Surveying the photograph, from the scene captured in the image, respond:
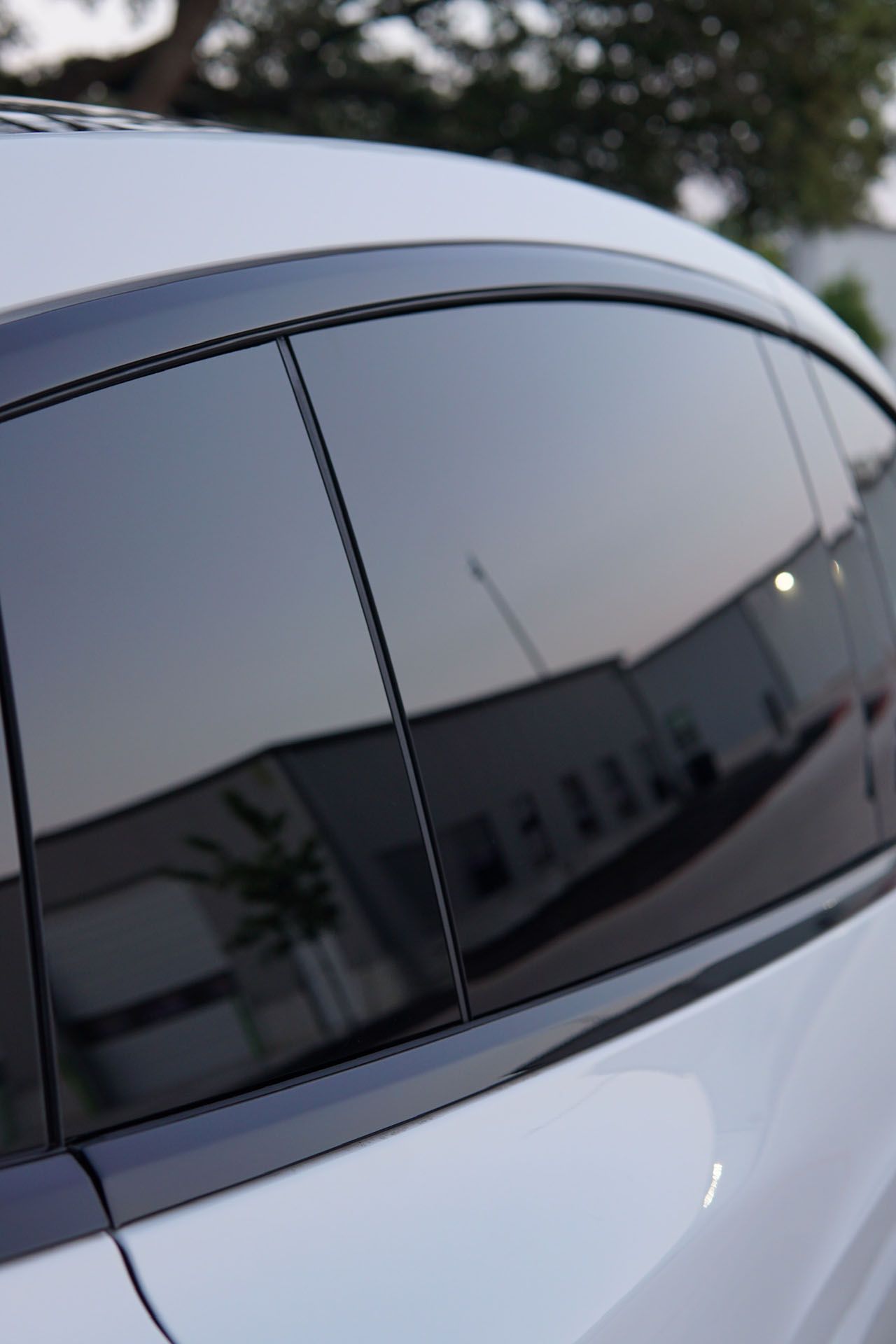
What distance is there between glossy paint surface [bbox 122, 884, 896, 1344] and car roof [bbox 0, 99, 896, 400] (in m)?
0.65

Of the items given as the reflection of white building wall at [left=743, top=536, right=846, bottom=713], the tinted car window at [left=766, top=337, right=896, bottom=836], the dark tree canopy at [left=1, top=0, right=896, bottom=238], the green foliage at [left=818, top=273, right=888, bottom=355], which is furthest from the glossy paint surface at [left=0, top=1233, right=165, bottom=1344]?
the green foliage at [left=818, top=273, right=888, bottom=355]

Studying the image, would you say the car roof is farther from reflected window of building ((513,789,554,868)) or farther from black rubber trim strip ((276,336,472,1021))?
reflected window of building ((513,789,554,868))

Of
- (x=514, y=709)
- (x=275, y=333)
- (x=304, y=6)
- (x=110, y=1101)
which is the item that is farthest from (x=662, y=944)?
(x=304, y=6)

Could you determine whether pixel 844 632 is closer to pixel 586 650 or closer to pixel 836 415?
pixel 836 415

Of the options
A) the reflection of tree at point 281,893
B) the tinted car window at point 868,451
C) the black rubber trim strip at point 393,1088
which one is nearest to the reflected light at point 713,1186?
the black rubber trim strip at point 393,1088

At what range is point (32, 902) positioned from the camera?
74cm

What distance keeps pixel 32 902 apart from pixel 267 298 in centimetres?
49

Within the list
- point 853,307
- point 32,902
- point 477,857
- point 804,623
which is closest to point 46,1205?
point 32,902

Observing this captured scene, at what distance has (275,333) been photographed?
91 cm

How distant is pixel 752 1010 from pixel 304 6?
1258 cm

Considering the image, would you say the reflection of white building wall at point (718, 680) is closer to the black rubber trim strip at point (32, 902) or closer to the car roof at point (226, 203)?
the car roof at point (226, 203)

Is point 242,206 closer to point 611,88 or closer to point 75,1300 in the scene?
point 75,1300

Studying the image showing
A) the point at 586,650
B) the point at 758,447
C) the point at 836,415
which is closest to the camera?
the point at 586,650

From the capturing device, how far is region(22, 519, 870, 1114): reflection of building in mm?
767
